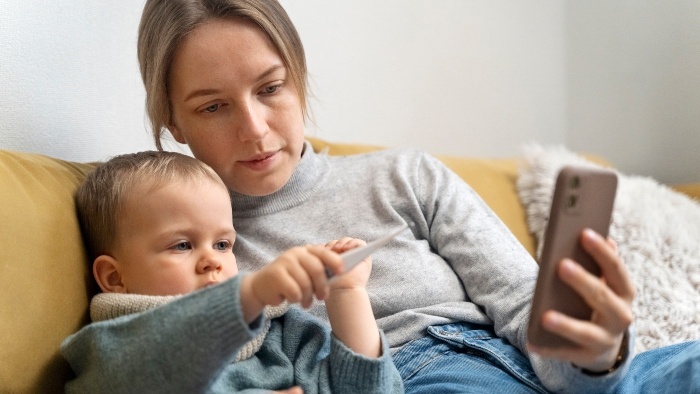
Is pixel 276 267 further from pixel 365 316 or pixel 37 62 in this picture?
pixel 37 62

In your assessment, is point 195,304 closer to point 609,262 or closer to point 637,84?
point 609,262

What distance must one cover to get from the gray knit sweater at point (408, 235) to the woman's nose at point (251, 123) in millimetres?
147

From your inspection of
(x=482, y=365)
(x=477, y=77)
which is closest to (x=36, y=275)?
(x=482, y=365)

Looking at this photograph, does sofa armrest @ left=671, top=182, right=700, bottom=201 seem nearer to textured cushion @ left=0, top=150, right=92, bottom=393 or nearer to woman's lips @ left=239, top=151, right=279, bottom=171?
woman's lips @ left=239, top=151, right=279, bottom=171

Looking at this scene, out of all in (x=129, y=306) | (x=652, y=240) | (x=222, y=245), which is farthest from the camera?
(x=652, y=240)

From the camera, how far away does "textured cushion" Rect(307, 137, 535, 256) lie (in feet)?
5.34

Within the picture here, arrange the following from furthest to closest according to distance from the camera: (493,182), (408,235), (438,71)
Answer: (438,71) → (493,182) → (408,235)

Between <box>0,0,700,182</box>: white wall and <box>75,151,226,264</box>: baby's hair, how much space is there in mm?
321

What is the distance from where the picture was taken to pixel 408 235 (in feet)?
4.22

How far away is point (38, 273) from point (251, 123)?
390 millimetres

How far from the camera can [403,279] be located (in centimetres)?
121

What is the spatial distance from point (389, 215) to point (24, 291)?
60 cm

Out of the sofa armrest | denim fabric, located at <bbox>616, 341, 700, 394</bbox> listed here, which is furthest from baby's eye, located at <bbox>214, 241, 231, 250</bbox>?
the sofa armrest

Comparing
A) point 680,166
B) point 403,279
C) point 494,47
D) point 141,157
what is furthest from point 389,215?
point 680,166
